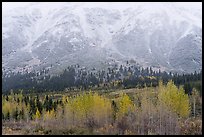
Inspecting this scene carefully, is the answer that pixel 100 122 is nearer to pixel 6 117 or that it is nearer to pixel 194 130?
pixel 194 130

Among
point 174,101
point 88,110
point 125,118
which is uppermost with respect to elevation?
point 174,101

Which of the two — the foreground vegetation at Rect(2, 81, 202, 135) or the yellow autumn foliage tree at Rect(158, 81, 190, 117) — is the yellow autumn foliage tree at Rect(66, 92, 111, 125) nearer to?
the foreground vegetation at Rect(2, 81, 202, 135)

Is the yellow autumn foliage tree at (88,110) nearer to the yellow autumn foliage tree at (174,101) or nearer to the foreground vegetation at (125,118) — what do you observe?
the foreground vegetation at (125,118)

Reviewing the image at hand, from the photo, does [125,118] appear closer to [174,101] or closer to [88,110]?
[88,110]

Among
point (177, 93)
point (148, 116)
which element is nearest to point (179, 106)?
point (177, 93)

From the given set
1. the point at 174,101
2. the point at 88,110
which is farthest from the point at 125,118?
the point at 174,101

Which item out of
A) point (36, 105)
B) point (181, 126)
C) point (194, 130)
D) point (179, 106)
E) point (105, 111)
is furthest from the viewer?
point (36, 105)

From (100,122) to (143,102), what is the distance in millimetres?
11531

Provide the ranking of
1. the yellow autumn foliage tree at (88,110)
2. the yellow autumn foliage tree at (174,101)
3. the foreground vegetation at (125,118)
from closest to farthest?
the foreground vegetation at (125,118), the yellow autumn foliage tree at (174,101), the yellow autumn foliage tree at (88,110)

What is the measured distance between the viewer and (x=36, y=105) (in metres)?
114

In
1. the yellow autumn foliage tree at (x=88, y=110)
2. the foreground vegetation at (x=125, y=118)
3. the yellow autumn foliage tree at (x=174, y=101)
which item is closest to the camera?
the foreground vegetation at (x=125, y=118)

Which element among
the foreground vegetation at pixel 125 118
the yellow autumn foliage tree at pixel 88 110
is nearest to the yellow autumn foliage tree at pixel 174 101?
the foreground vegetation at pixel 125 118

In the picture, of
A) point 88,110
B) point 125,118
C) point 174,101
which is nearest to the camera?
point 174,101

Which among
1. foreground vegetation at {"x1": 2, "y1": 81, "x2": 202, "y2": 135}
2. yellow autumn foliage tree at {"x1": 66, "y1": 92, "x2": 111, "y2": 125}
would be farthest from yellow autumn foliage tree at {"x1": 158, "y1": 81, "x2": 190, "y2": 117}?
yellow autumn foliage tree at {"x1": 66, "y1": 92, "x2": 111, "y2": 125}
